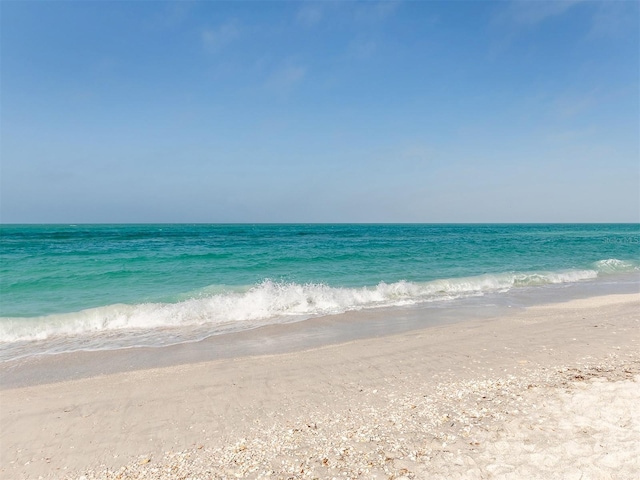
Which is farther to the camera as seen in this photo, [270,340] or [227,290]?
[227,290]

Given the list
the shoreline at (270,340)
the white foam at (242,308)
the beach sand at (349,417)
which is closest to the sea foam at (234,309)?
the white foam at (242,308)

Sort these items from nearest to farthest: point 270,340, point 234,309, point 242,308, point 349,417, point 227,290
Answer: point 349,417
point 270,340
point 234,309
point 242,308
point 227,290

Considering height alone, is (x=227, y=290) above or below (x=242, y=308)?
above

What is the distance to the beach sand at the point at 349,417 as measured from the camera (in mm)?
3748

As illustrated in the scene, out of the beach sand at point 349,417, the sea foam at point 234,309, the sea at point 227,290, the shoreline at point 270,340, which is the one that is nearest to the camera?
the beach sand at point 349,417

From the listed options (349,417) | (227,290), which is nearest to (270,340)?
(349,417)

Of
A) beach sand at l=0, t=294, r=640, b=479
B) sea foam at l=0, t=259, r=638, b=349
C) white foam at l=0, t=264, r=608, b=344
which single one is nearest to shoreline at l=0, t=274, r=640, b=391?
beach sand at l=0, t=294, r=640, b=479

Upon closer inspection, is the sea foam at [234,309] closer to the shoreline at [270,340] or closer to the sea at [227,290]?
the sea at [227,290]

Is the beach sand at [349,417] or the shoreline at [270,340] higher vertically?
the beach sand at [349,417]

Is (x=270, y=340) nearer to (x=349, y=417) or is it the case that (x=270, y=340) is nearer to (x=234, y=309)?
(x=234, y=309)

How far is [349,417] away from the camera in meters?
4.72

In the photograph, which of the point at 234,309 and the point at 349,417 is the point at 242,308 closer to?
the point at 234,309

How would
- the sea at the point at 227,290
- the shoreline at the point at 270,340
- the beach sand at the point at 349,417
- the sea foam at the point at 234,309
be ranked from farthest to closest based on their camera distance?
the sea at the point at 227,290
the sea foam at the point at 234,309
the shoreline at the point at 270,340
the beach sand at the point at 349,417

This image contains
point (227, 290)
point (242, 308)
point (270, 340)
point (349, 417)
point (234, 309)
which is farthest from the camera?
point (227, 290)
